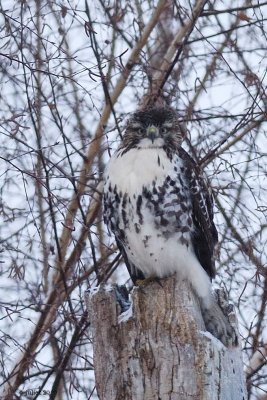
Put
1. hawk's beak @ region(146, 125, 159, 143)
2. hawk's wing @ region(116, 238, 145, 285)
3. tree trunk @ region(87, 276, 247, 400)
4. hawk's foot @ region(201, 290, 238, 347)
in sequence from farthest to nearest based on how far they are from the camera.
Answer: hawk's wing @ region(116, 238, 145, 285) < hawk's beak @ region(146, 125, 159, 143) < hawk's foot @ region(201, 290, 238, 347) < tree trunk @ region(87, 276, 247, 400)

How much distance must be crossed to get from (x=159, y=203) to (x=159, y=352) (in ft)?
3.54

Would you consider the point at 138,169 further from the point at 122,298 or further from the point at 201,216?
the point at 122,298

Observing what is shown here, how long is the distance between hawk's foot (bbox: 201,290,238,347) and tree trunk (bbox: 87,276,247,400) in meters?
0.08

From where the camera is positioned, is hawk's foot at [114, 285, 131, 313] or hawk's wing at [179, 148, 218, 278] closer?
hawk's foot at [114, 285, 131, 313]

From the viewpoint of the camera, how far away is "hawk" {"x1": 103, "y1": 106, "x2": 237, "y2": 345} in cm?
482

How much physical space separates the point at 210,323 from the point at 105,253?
188 centimetres

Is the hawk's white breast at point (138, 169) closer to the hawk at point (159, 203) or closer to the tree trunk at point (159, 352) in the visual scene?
the hawk at point (159, 203)

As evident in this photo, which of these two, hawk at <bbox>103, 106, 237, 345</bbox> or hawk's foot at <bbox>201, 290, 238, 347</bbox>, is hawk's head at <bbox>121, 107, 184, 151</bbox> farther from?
hawk's foot at <bbox>201, 290, 238, 347</bbox>

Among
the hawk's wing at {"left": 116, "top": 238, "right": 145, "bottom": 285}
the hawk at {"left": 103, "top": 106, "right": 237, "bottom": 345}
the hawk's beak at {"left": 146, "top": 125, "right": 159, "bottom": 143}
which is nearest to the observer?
the hawk at {"left": 103, "top": 106, "right": 237, "bottom": 345}

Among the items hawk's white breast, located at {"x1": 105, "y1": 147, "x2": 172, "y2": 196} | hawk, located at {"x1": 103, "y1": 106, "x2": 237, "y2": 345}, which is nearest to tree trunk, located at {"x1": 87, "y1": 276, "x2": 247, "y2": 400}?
hawk, located at {"x1": 103, "y1": 106, "x2": 237, "y2": 345}

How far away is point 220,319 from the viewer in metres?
4.12

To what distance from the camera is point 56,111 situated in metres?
5.09

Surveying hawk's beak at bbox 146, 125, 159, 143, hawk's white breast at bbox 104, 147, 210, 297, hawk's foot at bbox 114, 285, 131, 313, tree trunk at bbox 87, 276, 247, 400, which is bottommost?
tree trunk at bbox 87, 276, 247, 400

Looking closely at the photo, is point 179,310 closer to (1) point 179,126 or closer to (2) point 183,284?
(2) point 183,284
